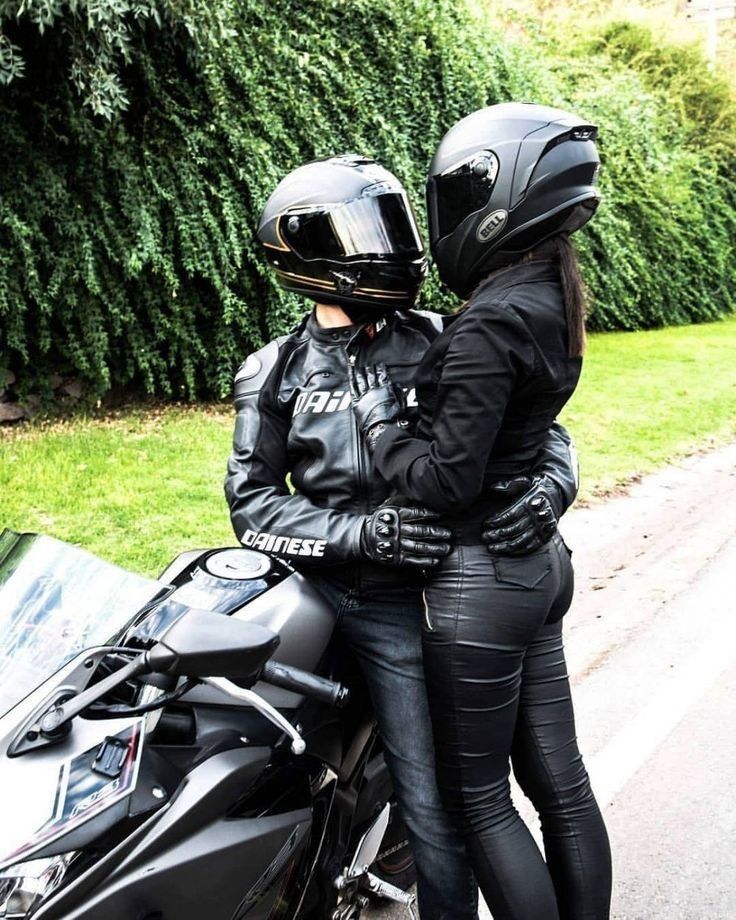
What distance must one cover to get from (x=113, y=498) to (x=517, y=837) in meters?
4.12

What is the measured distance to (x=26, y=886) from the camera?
4.81 ft

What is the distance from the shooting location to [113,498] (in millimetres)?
5773

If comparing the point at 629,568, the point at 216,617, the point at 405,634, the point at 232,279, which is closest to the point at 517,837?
the point at 405,634

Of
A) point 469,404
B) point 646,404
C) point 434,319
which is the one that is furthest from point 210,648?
point 646,404

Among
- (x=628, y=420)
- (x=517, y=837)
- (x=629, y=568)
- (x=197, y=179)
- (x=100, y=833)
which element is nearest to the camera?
(x=100, y=833)

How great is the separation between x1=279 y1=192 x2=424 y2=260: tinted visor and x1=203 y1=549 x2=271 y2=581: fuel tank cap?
2.42ft

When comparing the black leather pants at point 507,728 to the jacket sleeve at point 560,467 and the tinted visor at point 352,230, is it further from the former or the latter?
the tinted visor at point 352,230

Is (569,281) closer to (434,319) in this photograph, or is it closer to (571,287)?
(571,287)

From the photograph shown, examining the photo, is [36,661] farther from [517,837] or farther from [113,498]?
[113,498]

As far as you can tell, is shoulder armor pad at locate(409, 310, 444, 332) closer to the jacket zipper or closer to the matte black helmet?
the matte black helmet

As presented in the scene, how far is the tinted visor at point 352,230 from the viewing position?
2.27 meters

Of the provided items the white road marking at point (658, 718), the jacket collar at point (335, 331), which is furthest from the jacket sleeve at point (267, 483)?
the white road marking at point (658, 718)

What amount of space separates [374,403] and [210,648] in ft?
2.67

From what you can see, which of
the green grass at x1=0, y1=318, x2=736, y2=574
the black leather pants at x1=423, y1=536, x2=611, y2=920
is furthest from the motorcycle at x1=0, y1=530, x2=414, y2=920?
the green grass at x1=0, y1=318, x2=736, y2=574
